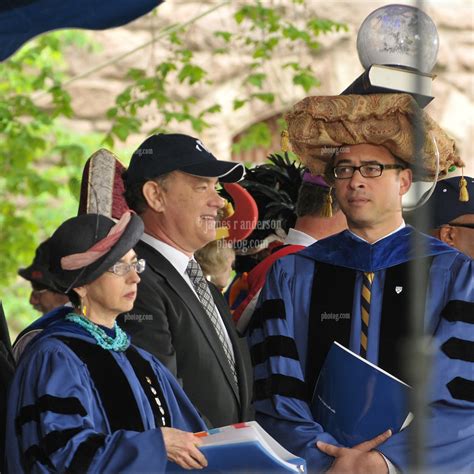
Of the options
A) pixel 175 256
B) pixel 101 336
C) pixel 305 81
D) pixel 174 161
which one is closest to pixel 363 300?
pixel 175 256

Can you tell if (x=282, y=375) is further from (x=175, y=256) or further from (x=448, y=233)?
(x=448, y=233)

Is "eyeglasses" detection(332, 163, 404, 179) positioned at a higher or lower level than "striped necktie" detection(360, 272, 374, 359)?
higher

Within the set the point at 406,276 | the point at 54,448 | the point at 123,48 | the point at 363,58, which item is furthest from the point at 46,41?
the point at 54,448

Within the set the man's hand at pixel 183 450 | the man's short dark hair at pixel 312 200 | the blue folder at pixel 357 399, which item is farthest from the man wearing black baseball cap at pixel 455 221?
the man's hand at pixel 183 450

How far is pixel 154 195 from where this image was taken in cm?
514

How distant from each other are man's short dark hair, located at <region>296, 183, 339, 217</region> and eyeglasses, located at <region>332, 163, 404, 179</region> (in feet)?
2.32

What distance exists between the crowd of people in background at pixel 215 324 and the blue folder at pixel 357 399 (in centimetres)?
5

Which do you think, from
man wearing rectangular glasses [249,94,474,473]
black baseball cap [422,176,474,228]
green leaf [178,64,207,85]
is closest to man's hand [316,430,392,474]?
man wearing rectangular glasses [249,94,474,473]

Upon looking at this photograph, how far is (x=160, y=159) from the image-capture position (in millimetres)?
5125

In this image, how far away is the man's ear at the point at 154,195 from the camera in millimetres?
5113

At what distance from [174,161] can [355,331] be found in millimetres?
947

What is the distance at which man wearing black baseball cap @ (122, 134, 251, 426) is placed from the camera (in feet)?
15.8

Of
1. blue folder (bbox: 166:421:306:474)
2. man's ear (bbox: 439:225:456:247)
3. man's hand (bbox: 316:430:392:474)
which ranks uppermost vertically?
man's ear (bbox: 439:225:456:247)

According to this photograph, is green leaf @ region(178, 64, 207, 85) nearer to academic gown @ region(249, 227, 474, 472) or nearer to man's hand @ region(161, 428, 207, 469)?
academic gown @ region(249, 227, 474, 472)
